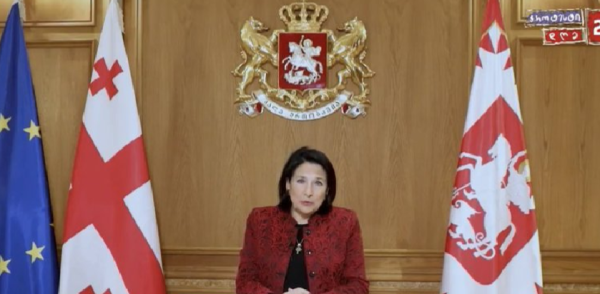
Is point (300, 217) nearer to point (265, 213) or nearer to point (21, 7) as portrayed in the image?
point (265, 213)

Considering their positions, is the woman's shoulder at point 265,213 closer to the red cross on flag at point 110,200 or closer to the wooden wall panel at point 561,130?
the red cross on flag at point 110,200

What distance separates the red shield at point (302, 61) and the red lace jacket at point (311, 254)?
1.03 meters

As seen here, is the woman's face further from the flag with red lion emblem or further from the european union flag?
the european union flag

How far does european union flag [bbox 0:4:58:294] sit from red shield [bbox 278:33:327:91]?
1201 mm

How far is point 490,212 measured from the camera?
3.57 metres

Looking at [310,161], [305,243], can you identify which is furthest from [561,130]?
[305,243]

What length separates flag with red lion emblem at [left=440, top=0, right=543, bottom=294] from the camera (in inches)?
141

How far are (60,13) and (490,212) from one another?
7.52 ft

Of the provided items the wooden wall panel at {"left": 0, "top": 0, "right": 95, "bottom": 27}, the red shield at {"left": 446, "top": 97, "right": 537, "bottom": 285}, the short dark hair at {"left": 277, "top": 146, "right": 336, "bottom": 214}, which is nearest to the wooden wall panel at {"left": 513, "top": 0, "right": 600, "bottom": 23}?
the red shield at {"left": 446, "top": 97, "right": 537, "bottom": 285}

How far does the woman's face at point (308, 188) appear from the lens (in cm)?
305

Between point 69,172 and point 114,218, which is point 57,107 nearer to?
point 69,172

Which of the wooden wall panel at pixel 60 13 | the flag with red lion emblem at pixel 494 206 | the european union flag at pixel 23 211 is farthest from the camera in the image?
the wooden wall panel at pixel 60 13

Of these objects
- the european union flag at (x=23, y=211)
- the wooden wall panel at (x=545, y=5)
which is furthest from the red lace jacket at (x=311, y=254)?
the wooden wall panel at (x=545, y=5)

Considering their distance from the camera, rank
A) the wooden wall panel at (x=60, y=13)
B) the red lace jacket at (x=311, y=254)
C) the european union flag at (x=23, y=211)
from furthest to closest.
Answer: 1. the wooden wall panel at (x=60, y=13)
2. the european union flag at (x=23, y=211)
3. the red lace jacket at (x=311, y=254)
